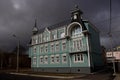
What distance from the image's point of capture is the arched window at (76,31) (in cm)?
3243

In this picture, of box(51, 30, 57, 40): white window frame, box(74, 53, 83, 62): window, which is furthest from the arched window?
box(51, 30, 57, 40): white window frame

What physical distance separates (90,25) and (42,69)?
18.7 m

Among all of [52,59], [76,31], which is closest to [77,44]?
[76,31]

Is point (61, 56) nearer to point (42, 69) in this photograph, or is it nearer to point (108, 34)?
point (42, 69)

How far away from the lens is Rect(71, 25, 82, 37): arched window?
32.4 metres

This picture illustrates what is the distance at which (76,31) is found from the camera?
33156 millimetres

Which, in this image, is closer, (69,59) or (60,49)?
(69,59)

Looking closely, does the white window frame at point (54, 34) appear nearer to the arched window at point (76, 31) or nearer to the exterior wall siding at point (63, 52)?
the exterior wall siding at point (63, 52)

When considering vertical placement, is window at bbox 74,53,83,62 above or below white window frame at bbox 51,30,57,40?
below

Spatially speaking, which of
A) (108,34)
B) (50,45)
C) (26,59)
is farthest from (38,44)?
(26,59)

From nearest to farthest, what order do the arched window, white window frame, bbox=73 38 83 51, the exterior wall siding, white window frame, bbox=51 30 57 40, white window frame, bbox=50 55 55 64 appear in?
the exterior wall siding, white window frame, bbox=73 38 83 51, the arched window, white window frame, bbox=50 55 55 64, white window frame, bbox=51 30 57 40

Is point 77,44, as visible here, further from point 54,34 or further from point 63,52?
point 54,34

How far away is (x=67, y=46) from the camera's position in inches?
1340

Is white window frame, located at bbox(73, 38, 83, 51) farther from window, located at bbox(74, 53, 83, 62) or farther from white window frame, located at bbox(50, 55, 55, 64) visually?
white window frame, located at bbox(50, 55, 55, 64)
